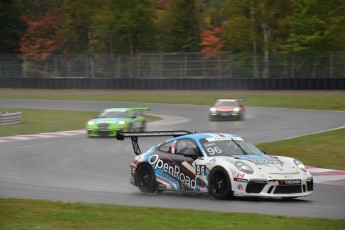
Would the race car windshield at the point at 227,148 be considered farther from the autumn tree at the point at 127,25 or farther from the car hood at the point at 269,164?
the autumn tree at the point at 127,25

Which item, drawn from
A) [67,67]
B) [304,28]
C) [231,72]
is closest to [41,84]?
[67,67]

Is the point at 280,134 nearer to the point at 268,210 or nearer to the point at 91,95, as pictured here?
the point at 268,210

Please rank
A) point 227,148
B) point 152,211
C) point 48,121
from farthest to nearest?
1. point 48,121
2. point 227,148
3. point 152,211

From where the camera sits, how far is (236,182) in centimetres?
1159

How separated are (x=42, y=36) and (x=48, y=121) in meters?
46.0

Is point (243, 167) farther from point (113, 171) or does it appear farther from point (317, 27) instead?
point (317, 27)

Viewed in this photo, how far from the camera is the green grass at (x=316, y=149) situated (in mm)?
17781

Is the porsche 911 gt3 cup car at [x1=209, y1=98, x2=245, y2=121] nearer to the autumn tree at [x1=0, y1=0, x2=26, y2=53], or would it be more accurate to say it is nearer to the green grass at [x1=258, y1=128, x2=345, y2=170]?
the green grass at [x1=258, y1=128, x2=345, y2=170]

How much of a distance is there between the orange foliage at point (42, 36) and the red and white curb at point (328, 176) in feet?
201

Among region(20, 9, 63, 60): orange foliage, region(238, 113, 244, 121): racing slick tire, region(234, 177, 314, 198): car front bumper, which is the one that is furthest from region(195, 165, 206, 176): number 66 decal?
region(20, 9, 63, 60): orange foliage

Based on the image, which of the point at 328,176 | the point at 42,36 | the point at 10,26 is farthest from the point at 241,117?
the point at 10,26

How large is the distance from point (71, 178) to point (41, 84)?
44.8 metres

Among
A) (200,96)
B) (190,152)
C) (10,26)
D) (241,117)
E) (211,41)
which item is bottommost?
→ (241,117)

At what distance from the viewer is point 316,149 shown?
67.7ft
